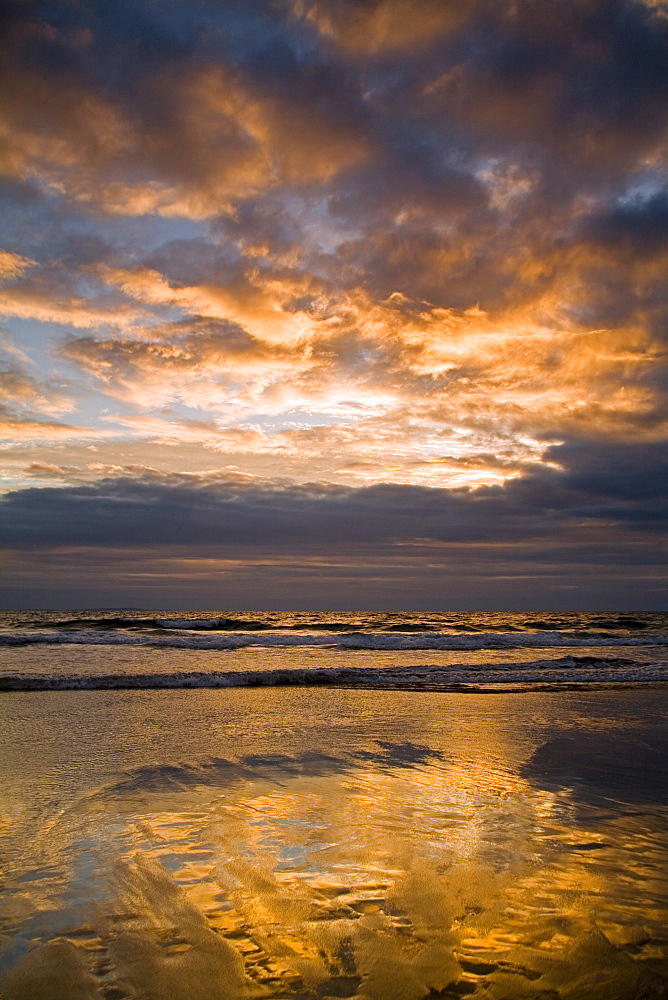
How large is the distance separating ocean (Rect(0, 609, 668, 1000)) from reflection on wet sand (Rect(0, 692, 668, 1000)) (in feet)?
0.05

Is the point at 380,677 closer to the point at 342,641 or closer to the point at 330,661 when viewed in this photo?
the point at 330,661

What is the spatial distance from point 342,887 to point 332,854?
560mm

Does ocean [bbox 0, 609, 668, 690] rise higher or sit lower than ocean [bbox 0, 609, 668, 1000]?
lower

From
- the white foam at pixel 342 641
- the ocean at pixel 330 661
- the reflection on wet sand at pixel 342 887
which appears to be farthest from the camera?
the white foam at pixel 342 641

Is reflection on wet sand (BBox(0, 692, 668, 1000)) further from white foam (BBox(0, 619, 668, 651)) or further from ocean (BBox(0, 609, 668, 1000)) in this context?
white foam (BBox(0, 619, 668, 651))

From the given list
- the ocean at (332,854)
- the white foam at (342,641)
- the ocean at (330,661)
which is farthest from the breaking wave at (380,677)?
the white foam at (342,641)

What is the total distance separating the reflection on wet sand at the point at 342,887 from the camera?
2838 millimetres

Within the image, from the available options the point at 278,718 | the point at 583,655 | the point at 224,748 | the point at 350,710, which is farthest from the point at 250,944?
the point at 583,655

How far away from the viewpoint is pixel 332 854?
426cm

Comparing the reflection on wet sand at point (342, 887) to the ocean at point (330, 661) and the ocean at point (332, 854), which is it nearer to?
the ocean at point (332, 854)

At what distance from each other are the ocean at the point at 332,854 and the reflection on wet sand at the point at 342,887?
A: 0.02 metres

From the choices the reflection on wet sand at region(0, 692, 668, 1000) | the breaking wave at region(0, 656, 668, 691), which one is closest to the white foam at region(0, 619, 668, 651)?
the breaking wave at region(0, 656, 668, 691)

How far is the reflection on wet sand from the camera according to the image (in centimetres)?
284

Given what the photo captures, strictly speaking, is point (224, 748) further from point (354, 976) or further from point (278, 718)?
point (354, 976)
